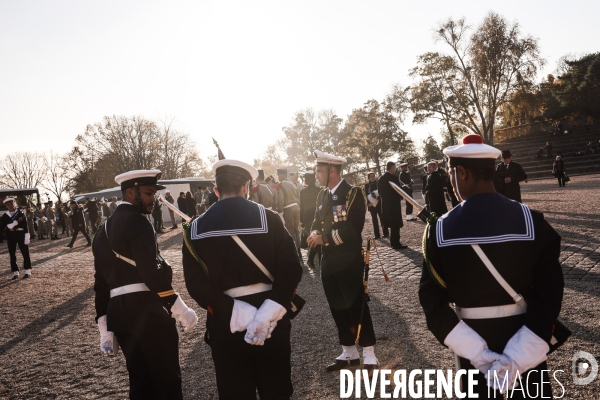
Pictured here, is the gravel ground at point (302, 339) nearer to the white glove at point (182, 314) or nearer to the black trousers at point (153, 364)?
the black trousers at point (153, 364)

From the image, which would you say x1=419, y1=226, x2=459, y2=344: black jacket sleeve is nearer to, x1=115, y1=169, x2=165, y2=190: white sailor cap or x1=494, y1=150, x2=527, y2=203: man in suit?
x1=115, y1=169, x2=165, y2=190: white sailor cap

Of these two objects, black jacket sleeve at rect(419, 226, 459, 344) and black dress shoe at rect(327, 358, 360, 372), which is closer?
black jacket sleeve at rect(419, 226, 459, 344)

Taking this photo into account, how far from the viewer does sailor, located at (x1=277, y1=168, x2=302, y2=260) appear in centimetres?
1220

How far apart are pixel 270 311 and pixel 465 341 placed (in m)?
1.13

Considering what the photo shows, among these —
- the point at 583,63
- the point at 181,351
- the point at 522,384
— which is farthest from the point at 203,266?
the point at 583,63

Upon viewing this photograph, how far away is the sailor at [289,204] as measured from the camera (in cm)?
1220

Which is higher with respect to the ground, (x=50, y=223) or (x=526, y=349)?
(x=526, y=349)

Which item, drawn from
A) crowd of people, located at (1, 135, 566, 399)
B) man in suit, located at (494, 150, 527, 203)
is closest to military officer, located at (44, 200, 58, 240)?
man in suit, located at (494, 150, 527, 203)

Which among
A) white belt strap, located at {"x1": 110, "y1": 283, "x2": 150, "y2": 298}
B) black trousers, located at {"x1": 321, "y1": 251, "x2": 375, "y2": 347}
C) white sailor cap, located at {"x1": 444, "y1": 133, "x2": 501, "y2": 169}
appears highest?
white sailor cap, located at {"x1": 444, "y1": 133, "x2": 501, "y2": 169}

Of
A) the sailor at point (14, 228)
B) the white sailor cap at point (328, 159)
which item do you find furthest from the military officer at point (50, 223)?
the white sailor cap at point (328, 159)

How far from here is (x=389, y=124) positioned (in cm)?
5506

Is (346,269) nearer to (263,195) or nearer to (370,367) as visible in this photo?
(370,367)

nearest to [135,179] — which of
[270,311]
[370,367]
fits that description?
[270,311]

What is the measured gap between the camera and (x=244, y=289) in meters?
3.21
